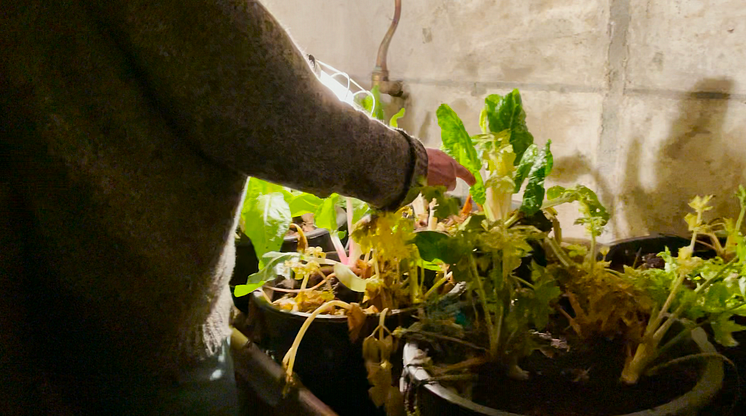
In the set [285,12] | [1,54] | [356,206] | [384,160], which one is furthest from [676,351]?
[285,12]

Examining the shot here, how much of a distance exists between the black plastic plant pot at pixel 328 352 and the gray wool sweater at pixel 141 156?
8.7 inches

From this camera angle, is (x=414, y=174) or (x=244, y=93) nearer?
(x=244, y=93)

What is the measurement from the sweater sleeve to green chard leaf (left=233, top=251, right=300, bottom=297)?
0.99 ft

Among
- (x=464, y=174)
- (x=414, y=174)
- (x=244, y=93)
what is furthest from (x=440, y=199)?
(x=244, y=93)

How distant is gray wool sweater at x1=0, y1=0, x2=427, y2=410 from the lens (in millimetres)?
488

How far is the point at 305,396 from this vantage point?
0.85m

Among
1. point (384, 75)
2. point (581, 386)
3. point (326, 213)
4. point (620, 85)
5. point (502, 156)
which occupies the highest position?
point (384, 75)

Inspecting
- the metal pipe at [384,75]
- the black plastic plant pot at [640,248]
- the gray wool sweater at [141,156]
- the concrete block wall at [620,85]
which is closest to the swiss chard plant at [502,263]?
the gray wool sweater at [141,156]

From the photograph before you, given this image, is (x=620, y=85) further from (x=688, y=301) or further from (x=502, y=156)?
(x=688, y=301)

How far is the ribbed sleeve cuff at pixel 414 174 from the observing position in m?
0.64

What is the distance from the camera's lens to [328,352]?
86 centimetres

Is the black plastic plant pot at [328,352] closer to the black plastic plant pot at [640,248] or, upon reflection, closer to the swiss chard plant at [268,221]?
the swiss chard plant at [268,221]

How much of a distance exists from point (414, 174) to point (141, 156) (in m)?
0.31

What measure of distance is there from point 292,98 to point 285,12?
122cm
